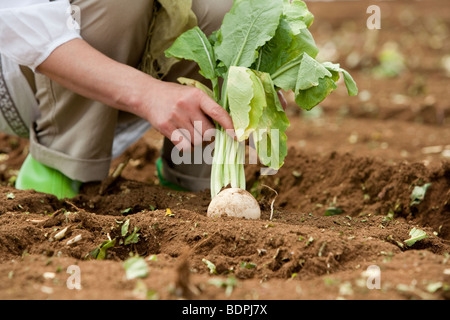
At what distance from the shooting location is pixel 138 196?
8.88 feet

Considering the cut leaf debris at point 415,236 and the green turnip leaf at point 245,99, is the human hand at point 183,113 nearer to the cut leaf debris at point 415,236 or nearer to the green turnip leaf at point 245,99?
the green turnip leaf at point 245,99

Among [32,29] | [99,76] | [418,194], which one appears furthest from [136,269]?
[418,194]

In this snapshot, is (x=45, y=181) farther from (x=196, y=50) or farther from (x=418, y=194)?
(x=418, y=194)

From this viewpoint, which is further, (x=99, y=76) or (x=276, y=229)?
(x=99, y=76)

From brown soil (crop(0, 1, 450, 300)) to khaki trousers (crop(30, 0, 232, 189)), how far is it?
0.59ft

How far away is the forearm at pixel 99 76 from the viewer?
2.29m

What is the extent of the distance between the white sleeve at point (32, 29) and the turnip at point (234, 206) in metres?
0.86

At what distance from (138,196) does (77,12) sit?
824 millimetres

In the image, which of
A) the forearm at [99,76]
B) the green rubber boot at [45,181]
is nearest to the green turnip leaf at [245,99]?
the forearm at [99,76]

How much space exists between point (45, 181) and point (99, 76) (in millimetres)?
818

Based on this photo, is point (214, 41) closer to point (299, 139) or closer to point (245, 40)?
point (245, 40)

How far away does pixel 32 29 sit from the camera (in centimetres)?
236

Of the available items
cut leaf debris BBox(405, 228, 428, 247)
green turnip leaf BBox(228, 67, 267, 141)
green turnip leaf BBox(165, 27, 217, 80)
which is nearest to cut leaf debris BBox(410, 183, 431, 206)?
cut leaf debris BBox(405, 228, 428, 247)

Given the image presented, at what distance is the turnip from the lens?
2271 millimetres
